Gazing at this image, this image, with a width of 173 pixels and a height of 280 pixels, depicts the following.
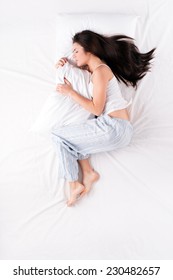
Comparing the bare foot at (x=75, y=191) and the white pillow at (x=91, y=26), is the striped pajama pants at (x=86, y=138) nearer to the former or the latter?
the bare foot at (x=75, y=191)

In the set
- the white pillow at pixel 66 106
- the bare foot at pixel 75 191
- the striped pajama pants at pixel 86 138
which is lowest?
the bare foot at pixel 75 191

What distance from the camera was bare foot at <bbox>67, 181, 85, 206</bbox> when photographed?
1663 millimetres

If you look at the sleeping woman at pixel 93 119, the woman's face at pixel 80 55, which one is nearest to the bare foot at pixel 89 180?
the sleeping woman at pixel 93 119

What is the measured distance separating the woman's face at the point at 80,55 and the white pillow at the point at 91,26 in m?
0.06

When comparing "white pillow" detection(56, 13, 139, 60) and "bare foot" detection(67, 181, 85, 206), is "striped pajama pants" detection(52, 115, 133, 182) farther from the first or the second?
"white pillow" detection(56, 13, 139, 60)

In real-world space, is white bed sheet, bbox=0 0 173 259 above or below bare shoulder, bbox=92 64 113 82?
below

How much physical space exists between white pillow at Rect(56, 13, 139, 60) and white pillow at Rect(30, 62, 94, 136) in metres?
0.12

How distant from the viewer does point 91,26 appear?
1760 mm

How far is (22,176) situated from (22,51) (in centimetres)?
58

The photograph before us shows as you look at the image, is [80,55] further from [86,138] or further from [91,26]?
[86,138]

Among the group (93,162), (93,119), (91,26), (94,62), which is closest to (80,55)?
(94,62)

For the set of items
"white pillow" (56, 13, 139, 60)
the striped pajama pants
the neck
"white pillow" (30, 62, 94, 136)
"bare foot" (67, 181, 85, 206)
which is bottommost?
"bare foot" (67, 181, 85, 206)

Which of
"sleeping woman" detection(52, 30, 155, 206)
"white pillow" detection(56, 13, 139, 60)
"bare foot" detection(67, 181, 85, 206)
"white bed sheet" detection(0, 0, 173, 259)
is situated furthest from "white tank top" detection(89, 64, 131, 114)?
"bare foot" detection(67, 181, 85, 206)

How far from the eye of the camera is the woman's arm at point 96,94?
1.63m
